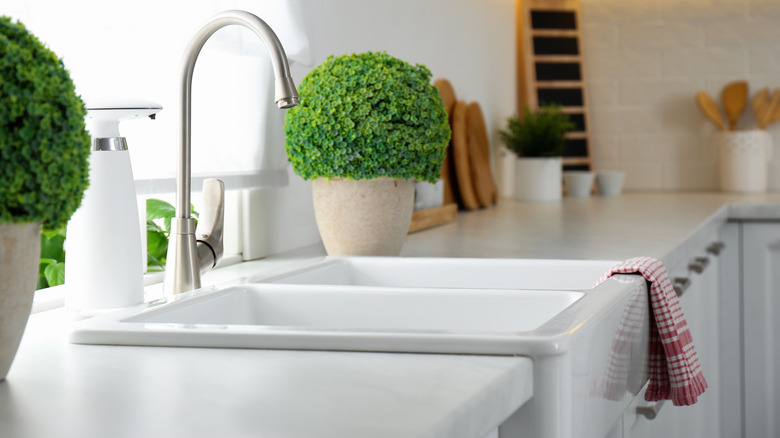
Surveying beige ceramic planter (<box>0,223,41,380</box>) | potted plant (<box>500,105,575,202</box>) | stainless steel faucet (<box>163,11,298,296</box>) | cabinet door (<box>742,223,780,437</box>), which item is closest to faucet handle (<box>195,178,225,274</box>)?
stainless steel faucet (<box>163,11,298,296</box>)

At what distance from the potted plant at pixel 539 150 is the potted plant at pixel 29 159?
Result: 2135 mm

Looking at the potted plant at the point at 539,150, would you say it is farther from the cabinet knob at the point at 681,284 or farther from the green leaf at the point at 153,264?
the green leaf at the point at 153,264

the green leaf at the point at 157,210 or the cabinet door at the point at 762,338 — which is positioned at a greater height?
the green leaf at the point at 157,210

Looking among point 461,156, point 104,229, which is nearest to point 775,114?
point 461,156

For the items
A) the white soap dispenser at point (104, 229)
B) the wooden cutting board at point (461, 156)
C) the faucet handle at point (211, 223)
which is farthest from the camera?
the wooden cutting board at point (461, 156)

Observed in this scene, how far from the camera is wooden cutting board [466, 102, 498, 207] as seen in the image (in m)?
2.33

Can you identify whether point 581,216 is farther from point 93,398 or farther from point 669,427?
point 93,398

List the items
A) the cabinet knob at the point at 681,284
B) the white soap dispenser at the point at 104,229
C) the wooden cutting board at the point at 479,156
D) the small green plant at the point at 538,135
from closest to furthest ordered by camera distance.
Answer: the white soap dispenser at the point at 104,229, the cabinet knob at the point at 681,284, the wooden cutting board at the point at 479,156, the small green plant at the point at 538,135

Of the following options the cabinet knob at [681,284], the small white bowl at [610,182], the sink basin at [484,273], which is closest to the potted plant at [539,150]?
the small white bowl at [610,182]

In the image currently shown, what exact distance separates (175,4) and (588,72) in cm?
224

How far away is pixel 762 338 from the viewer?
2.14 metres

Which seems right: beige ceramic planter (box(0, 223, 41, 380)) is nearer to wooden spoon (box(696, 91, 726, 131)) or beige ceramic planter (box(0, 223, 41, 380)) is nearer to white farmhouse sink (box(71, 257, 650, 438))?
white farmhouse sink (box(71, 257, 650, 438))

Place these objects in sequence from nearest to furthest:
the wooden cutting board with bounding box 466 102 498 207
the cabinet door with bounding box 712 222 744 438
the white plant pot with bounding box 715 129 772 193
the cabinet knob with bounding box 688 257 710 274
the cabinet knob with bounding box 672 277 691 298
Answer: the cabinet knob with bounding box 672 277 691 298
the cabinet knob with bounding box 688 257 710 274
the cabinet door with bounding box 712 222 744 438
the wooden cutting board with bounding box 466 102 498 207
the white plant pot with bounding box 715 129 772 193

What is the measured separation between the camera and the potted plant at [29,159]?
0.49m
